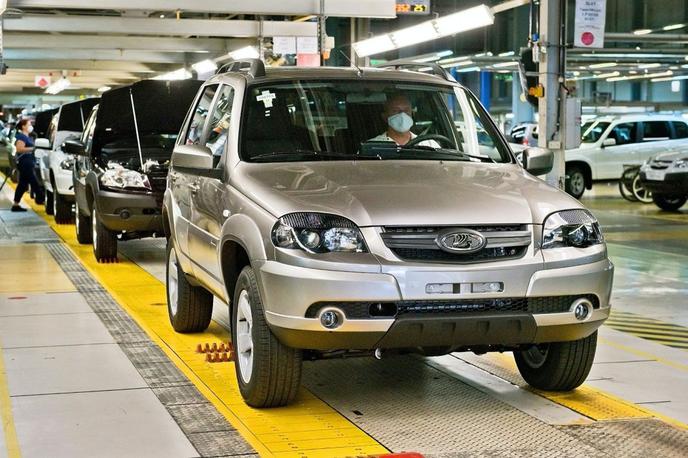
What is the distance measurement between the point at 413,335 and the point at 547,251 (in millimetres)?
840

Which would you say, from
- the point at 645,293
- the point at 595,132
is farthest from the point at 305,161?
the point at 595,132

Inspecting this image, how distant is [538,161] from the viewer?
680 centimetres

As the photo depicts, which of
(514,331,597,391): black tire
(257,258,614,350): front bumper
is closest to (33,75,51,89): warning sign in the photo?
(514,331,597,391): black tire

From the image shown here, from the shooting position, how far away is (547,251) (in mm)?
5738

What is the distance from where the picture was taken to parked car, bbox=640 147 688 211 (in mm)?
20828

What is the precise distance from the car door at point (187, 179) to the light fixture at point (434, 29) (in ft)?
29.1

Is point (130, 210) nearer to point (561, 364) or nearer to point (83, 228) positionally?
point (83, 228)

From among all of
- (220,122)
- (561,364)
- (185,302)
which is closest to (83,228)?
(185,302)

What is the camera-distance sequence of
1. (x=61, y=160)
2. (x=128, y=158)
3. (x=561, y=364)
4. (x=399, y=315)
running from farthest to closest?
(x=61, y=160) → (x=128, y=158) → (x=561, y=364) → (x=399, y=315)

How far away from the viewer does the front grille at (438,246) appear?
554 centimetres

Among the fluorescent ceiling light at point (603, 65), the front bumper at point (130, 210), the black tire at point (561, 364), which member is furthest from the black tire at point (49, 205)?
the fluorescent ceiling light at point (603, 65)

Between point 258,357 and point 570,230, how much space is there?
1.76 metres

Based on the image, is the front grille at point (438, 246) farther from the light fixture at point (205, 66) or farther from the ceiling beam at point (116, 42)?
the light fixture at point (205, 66)

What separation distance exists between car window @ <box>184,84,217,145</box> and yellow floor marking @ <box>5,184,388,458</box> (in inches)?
58.4
